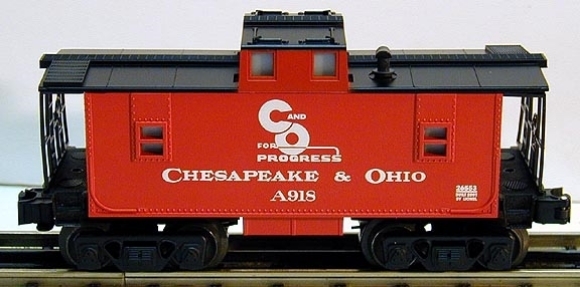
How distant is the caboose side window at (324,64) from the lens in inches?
517

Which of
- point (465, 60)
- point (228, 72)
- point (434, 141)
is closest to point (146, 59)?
point (228, 72)

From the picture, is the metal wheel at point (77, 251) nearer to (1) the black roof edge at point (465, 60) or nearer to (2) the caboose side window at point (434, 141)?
(1) the black roof edge at point (465, 60)

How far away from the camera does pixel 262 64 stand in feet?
43.3

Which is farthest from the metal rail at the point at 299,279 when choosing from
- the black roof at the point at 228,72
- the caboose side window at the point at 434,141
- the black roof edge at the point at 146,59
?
the black roof edge at the point at 146,59

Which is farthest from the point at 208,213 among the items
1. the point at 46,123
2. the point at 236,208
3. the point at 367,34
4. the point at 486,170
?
the point at 367,34

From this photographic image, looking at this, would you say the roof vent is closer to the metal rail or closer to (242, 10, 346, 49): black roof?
(242, 10, 346, 49): black roof

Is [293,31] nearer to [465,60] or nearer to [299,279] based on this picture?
[465,60]

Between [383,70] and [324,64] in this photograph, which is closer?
[324,64]

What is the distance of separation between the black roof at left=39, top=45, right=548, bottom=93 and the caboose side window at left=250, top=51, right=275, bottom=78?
33cm

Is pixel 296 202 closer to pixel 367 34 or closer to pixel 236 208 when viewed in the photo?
pixel 236 208

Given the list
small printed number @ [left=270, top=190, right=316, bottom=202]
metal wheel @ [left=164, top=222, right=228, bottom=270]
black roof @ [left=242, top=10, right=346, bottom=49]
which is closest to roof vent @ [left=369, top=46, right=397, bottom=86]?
black roof @ [left=242, top=10, right=346, bottom=49]

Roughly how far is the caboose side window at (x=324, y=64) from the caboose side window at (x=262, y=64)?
51cm

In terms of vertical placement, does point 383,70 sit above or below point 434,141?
above

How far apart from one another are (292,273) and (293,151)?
160 centimetres
